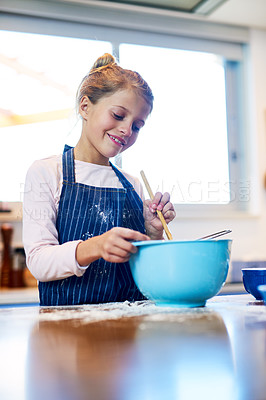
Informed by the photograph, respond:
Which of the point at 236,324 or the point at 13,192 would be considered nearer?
the point at 236,324

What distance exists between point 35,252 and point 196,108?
225 centimetres

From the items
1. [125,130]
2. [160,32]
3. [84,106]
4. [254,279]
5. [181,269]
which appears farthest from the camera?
[160,32]

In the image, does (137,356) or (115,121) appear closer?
(137,356)

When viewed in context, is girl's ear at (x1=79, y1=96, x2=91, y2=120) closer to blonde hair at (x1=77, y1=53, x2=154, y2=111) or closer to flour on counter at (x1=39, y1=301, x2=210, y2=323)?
blonde hair at (x1=77, y1=53, x2=154, y2=111)

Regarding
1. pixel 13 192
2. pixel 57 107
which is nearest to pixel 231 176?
pixel 57 107

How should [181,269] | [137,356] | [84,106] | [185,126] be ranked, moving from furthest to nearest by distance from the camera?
[185,126] < [84,106] < [181,269] < [137,356]

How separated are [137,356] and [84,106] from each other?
93 cm

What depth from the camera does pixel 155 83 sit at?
9.50 feet

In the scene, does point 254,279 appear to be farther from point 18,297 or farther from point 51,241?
point 18,297

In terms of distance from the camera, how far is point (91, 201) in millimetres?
1152

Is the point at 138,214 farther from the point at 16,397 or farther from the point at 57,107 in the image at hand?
the point at 57,107

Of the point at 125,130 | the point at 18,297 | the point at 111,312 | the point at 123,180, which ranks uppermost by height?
the point at 125,130

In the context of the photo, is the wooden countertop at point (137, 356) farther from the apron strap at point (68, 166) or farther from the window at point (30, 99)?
the window at point (30, 99)

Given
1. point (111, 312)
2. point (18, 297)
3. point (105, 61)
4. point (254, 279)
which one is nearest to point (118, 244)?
point (111, 312)
